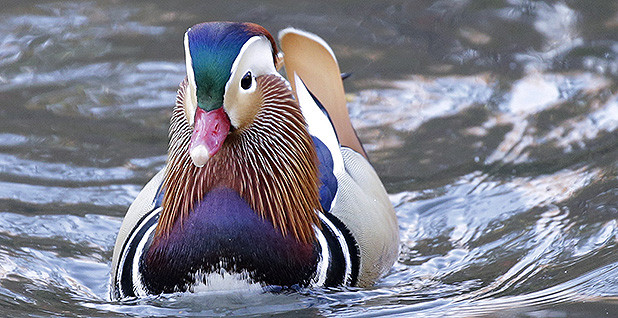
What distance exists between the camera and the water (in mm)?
3982

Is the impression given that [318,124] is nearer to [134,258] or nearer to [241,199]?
[241,199]

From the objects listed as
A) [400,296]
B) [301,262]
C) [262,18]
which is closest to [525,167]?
[400,296]

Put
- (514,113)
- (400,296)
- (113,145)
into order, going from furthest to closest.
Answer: (514,113)
(113,145)
(400,296)

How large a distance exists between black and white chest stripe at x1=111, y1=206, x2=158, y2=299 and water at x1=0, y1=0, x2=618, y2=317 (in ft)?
0.26

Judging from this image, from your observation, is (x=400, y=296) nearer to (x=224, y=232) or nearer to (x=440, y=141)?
(x=224, y=232)

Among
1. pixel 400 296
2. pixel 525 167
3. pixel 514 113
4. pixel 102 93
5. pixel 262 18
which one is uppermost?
pixel 262 18

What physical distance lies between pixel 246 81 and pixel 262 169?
46 centimetres

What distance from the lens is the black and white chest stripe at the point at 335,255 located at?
3781 mm

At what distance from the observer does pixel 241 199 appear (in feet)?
12.0

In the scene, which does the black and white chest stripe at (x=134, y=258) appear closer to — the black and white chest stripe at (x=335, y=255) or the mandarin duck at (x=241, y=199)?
the mandarin duck at (x=241, y=199)

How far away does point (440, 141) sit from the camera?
5840mm

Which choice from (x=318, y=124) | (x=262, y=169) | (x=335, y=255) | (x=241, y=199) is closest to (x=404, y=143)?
(x=318, y=124)

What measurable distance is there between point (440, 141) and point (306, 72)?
53.3 inches

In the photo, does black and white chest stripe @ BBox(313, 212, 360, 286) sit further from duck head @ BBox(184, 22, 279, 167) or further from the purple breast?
duck head @ BBox(184, 22, 279, 167)
